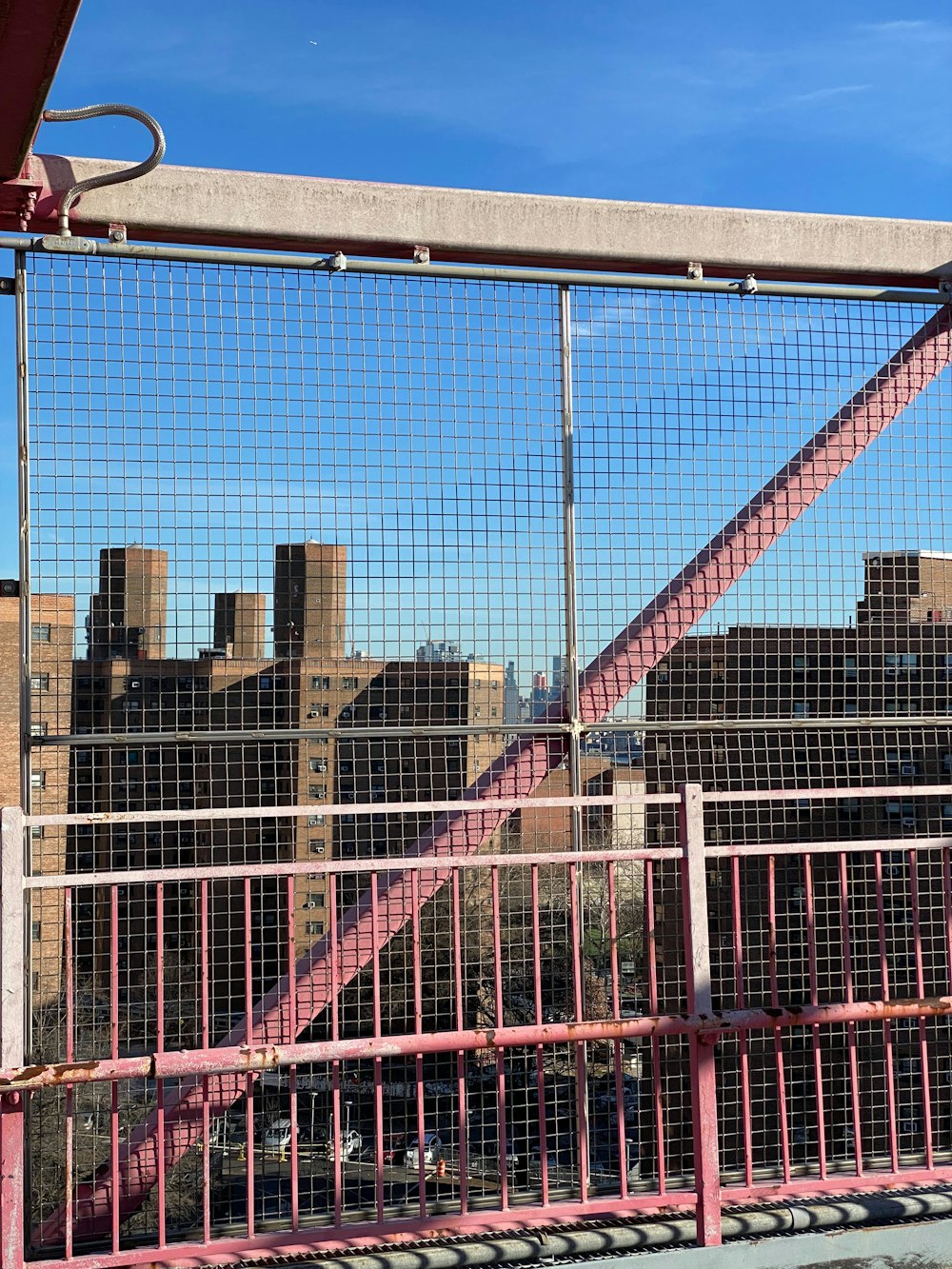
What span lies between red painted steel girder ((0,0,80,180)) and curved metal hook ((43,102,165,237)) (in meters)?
0.29

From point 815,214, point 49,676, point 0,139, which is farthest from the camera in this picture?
point 815,214

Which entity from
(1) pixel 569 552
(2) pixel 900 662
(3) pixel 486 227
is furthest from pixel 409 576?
(2) pixel 900 662

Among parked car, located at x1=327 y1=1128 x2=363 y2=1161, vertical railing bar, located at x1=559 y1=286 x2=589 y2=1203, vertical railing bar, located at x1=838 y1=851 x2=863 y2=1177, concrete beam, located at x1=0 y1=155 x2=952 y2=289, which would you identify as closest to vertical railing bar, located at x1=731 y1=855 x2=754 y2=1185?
vertical railing bar, located at x1=838 y1=851 x2=863 y2=1177

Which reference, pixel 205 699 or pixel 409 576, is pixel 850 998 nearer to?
pixel 409 576

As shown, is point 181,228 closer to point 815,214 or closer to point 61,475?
point 61,475

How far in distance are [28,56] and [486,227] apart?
6.88 feet

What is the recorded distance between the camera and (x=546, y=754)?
189 inches

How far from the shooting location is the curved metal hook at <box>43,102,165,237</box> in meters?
3.95

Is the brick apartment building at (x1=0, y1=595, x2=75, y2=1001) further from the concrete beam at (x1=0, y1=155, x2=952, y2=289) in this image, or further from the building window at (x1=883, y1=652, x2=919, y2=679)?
the building window at (x1=883, y1=652, x2=919, y2=679)

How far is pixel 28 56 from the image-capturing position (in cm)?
307

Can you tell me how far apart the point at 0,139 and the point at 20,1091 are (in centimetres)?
294

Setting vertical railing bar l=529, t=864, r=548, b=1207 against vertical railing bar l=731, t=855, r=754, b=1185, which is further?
vertical railing bar l=731, t=855, r=754, b=1185

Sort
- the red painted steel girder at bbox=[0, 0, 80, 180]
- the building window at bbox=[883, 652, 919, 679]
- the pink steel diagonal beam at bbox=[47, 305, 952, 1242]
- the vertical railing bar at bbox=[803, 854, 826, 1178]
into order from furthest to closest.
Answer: the building window at bbox=[883, 652, 919, 679], the pink steel diagonal beam at bbox=[47, 305, 952, 1242], the vertical railing bar at bbox=[803, 854, 826, 1178], the red painted steel girder at bbox=[0, 0, 80, 180]

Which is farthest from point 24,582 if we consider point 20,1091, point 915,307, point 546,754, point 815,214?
point 915,307
